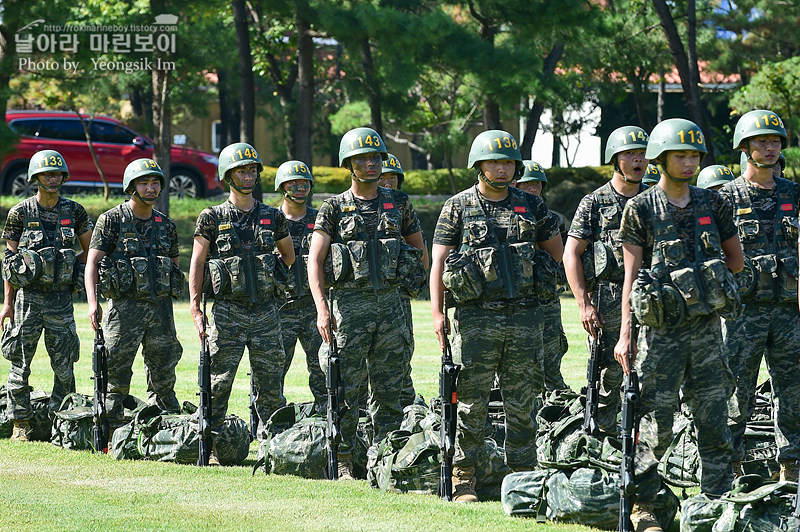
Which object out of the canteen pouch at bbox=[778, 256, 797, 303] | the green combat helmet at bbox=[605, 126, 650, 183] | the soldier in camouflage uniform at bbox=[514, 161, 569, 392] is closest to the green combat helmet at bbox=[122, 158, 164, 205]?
the soldier in camouflage uniform at bbox=[514, 161, 569, 392]

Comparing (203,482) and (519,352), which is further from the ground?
(519,352)

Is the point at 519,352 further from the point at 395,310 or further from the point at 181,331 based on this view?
the point at 181,331

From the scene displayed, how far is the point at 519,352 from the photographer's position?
771 centimetres

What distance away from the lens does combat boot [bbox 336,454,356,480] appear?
8.80 metres

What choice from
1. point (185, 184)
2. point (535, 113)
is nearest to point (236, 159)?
point (535, 113)

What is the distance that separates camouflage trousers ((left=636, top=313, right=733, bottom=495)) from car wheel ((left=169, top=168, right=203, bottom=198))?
1037 inches

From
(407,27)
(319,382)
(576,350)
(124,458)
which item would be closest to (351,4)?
(407,27)

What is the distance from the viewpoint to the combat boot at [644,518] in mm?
6715

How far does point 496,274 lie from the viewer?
755 centimetres

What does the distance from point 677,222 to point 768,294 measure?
1575mm

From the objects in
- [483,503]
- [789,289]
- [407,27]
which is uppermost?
[407,27]

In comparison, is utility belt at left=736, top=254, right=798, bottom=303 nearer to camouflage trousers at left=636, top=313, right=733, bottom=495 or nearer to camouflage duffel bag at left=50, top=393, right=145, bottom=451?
camouflage trousers at left=636, top=313, right=733, bottom=495

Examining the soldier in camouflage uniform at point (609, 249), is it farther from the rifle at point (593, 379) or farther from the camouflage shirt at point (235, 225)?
the camouflage shirt at point (235, 225)

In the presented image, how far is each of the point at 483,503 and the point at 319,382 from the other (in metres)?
3.57
